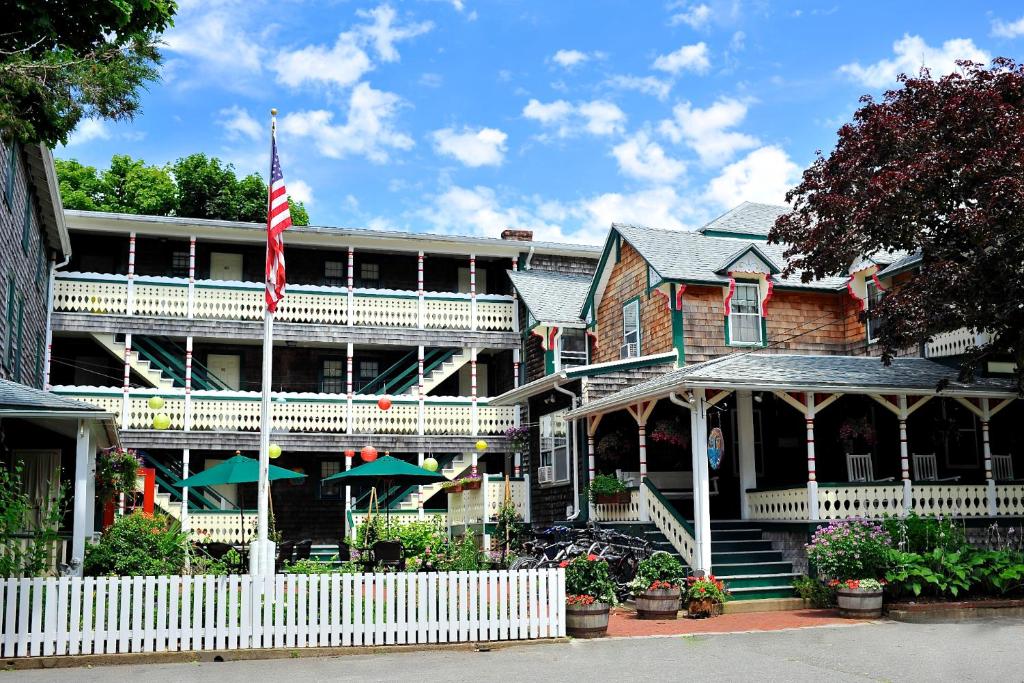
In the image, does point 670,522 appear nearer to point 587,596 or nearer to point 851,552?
point 851,552

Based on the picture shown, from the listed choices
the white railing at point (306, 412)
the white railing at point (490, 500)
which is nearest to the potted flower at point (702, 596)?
the white railing at point (490, 500)

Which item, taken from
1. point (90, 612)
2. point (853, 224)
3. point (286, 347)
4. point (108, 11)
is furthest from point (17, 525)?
point (286, 347)

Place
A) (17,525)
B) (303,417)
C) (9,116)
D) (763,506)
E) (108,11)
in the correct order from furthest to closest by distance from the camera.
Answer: (303,417)
(763,506)
(17,525)
(108,11)
(9,116)

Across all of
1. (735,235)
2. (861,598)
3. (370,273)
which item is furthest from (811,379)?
(370,273)

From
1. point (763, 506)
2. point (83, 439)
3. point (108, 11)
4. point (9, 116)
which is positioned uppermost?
point (108, 11)

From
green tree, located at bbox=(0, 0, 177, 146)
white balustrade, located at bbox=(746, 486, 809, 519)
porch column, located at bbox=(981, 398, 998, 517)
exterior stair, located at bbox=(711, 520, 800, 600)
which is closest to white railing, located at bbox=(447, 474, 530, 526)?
exterior stair, located at bbox=(711, 520, 800, 600)

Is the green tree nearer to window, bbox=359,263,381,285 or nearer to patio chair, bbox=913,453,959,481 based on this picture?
patio chair, bbox=913,453,959,481

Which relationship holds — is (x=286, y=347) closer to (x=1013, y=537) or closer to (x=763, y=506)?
(x=763, y=506)

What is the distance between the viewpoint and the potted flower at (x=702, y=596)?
50.8ft

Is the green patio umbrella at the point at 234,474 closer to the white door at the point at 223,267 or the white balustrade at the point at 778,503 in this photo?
the white balustrade at the point at 778,503

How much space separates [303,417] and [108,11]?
18.2m

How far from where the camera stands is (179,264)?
102 ft

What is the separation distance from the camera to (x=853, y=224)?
17.9 meters

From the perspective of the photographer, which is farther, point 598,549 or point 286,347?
point 286,347
